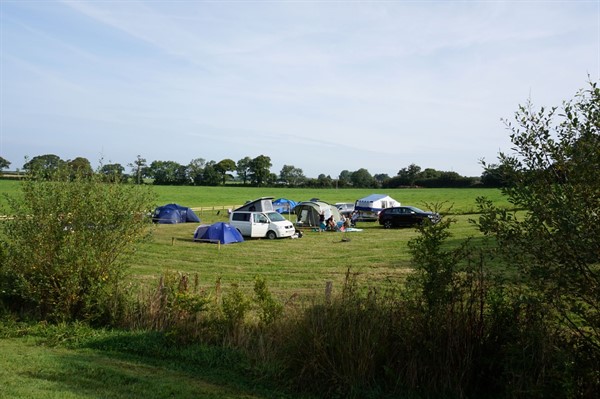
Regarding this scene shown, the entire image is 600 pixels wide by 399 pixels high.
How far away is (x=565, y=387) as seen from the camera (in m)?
4.56

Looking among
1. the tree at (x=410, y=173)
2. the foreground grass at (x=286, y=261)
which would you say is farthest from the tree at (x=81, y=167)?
the tree at (x=410, y=173)

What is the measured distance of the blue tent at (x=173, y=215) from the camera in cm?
3462

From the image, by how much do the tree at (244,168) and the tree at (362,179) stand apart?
82.8 ft

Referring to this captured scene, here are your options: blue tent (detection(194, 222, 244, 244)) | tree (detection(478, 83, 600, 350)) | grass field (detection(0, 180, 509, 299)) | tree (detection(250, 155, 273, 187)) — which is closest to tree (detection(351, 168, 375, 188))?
tree (detection(250, 155, 273, 187))

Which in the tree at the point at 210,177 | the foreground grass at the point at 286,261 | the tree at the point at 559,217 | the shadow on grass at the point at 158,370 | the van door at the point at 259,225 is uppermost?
the tree at the point at 210,177

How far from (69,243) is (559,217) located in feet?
25.2

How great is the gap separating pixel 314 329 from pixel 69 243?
16.5 ft

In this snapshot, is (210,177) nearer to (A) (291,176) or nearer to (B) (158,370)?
(A) (291,176)

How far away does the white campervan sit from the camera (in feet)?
85.5

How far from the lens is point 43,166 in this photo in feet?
30.9

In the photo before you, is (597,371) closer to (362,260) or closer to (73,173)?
(73,173)

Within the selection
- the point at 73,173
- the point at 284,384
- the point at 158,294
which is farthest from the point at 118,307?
the point at 284,384

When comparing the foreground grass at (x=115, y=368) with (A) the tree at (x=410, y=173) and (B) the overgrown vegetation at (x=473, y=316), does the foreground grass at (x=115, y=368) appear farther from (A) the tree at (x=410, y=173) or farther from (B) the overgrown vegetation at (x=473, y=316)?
(A) the tree at (x=410, y=173)

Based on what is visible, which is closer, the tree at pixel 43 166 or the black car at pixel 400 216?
the tree at pixel 43 166
